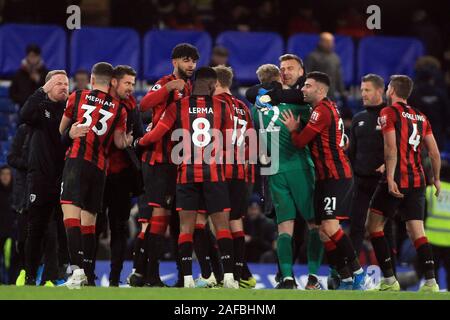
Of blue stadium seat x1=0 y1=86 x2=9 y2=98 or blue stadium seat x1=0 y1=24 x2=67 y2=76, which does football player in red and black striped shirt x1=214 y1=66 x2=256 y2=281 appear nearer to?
blue stadium seat x1=0 y1=24 x2=67 y2=76

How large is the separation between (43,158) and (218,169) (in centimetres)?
187

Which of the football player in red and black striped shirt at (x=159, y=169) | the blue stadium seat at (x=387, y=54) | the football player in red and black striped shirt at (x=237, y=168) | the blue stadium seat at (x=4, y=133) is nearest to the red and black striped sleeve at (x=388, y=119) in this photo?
the football player in red and black striped shirt at (x=237, y=168)

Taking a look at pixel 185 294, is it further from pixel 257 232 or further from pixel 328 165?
pixel 257 232

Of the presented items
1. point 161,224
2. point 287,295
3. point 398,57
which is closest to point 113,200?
point 161,224

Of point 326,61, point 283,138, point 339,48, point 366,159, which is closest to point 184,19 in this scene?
point 339,48

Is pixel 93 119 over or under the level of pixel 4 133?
under

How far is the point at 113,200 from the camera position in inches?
485

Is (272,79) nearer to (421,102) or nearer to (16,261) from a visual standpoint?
(16,261)

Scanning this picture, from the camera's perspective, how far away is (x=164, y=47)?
18.9 metres

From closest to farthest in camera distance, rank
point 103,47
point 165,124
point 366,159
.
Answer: point 165,124 → point 366,159 → point 103,47

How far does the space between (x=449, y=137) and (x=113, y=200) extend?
870 cm

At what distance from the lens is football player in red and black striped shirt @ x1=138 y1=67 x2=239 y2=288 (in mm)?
11555

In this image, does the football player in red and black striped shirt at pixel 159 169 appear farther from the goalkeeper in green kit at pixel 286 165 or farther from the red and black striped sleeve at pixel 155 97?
the goalkeeper in green kit at pixel 286 165

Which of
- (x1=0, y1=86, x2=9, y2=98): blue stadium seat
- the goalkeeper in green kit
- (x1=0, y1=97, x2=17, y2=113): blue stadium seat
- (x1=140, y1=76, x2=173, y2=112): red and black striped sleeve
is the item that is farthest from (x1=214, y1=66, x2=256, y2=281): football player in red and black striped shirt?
(x1=0, y1=86, x2=9, y2=98): blue stadium seat
